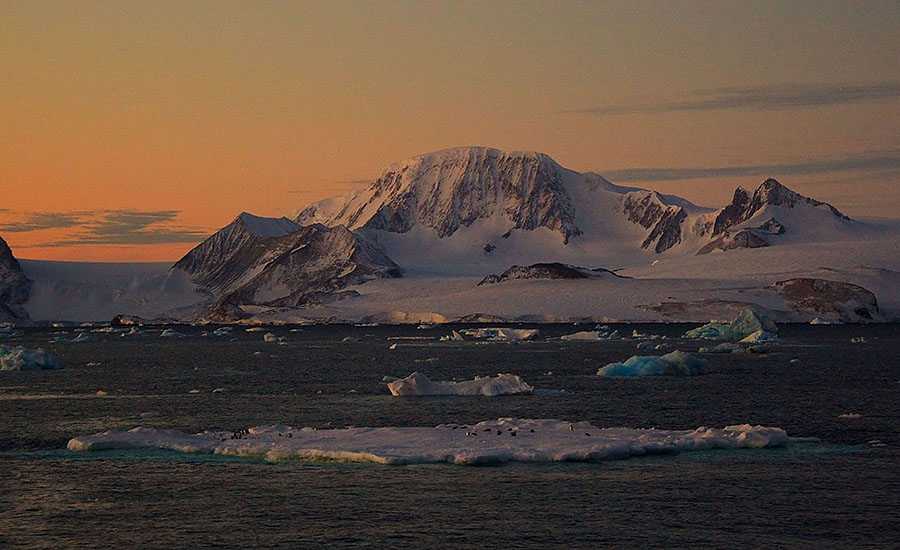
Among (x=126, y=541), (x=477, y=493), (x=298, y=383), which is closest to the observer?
(x=126, y=541)

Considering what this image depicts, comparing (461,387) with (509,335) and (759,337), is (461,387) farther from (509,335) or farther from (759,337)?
(509,335)

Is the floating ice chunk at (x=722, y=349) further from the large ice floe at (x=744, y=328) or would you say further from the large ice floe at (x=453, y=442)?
the large ice floe at (x=453, y=442)

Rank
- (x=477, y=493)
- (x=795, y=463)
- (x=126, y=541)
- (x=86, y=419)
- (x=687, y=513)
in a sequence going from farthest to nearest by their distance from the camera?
(x=86, y=419)
(x=795, y=463)
(x=477, y=493)
(x=687, y=513)
(x=126, y=541)

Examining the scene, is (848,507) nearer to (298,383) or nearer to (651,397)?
(651,397)

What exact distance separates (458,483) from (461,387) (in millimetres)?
29660

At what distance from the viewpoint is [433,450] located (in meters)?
42.9

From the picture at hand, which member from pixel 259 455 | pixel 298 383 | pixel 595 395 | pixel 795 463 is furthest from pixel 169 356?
pixel 795 463

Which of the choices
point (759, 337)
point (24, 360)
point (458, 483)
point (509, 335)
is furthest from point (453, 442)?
point (509, 335)

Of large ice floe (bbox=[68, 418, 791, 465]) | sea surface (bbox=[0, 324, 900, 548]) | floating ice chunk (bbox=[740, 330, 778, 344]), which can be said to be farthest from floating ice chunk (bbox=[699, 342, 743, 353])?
large ice floe (bbox=[68, 418, 791, 465])

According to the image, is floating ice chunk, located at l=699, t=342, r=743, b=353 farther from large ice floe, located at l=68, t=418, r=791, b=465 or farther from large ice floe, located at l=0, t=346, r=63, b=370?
large ice floe, located at l=68, t=418, r=791, b=465

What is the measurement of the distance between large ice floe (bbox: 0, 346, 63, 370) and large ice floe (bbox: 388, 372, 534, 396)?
126 ft

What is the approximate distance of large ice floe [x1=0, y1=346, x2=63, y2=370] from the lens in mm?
90875

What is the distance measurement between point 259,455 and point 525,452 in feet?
32.7

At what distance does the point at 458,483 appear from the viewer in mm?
38031
